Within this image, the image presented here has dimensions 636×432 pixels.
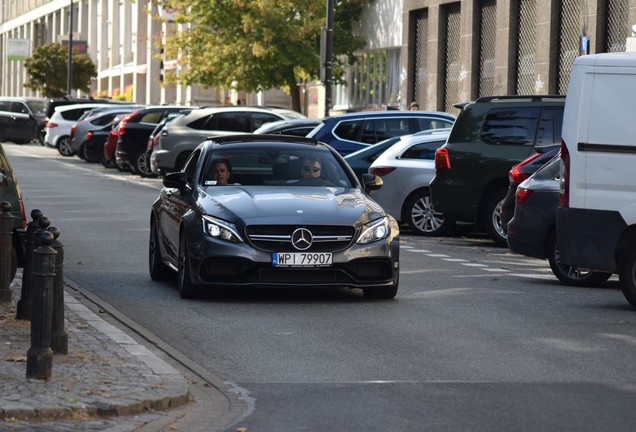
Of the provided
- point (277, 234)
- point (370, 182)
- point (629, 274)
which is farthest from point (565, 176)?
point (277, 234)

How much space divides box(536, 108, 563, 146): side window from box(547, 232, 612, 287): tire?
4.79 metres

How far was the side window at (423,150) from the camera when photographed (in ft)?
→ 76.7

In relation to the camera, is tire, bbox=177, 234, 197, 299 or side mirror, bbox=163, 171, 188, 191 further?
side mirror, bbox=163, 171, 188, 191

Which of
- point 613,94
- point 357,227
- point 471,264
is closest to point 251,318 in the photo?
point 357,227

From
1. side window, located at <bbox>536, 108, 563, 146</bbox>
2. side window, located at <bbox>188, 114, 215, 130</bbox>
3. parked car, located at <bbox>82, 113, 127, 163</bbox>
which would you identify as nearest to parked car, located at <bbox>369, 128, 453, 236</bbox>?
side window, located at <bbox>536, 108, 563, 146</bbox>

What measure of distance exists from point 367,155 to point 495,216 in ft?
12.2

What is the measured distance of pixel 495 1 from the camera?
1687 inches

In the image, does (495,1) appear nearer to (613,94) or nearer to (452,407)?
(613,94)

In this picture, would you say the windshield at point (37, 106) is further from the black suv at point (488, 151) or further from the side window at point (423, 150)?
the black suv at point (488, 151)

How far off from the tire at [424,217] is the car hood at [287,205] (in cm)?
860

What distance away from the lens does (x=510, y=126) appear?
21.2 metres

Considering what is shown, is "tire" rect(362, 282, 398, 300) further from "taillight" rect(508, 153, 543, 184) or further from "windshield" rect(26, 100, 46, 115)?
"windshield" rect(26, 100, 46, 115)

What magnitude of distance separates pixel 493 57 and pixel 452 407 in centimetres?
3482

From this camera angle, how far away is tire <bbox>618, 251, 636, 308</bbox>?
13.5 m
